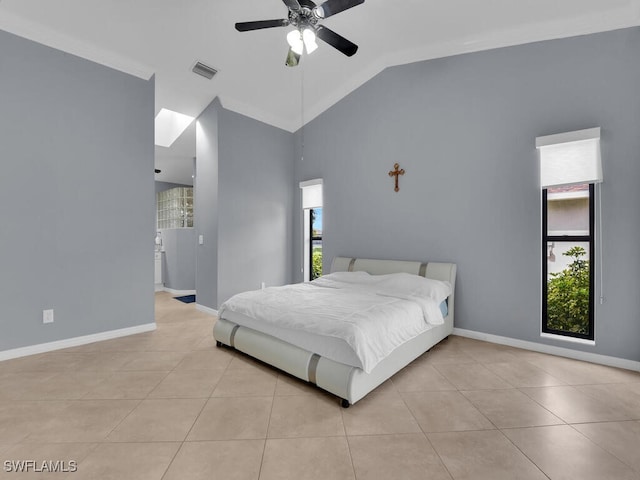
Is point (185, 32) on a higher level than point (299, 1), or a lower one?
higher

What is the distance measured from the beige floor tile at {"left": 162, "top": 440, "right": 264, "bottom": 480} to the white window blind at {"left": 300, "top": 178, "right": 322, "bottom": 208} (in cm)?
383

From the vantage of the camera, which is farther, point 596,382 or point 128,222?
point 128,222

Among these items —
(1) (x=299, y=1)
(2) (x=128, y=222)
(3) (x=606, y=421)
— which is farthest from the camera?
(2) (x=128, y=222)

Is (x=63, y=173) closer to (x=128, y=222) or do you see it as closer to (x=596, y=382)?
(x=128, y=222)

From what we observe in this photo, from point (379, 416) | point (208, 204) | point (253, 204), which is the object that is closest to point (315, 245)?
point (253, 204)

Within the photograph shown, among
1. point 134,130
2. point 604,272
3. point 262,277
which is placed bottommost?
point 262,277

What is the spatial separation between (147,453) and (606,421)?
2764mm

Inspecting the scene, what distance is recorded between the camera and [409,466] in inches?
61.0

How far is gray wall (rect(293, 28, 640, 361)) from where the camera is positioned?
106 inches

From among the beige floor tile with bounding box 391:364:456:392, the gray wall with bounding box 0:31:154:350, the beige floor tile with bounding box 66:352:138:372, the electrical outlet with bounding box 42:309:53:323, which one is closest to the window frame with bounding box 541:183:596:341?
the beige floor tile with bounding box 391:364:456:392

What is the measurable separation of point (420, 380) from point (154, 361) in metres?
2.42

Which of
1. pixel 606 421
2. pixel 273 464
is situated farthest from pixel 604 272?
pixel 273 464

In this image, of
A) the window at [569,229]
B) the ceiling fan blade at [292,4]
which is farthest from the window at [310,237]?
the window at [569,229]

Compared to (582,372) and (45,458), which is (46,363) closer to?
(45,458)
